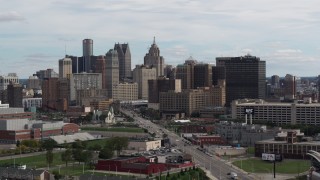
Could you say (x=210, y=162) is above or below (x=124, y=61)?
below

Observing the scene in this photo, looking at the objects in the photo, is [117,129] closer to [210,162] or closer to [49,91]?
[210,162]

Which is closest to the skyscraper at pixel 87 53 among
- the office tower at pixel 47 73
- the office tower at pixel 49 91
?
the office tower at pixel 47 73

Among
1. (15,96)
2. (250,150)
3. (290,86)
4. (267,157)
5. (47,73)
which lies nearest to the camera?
(267,157)

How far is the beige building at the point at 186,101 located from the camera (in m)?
101

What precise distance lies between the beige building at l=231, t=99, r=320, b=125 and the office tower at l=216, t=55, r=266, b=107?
27522 mm

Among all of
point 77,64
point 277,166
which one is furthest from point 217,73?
point 277,166

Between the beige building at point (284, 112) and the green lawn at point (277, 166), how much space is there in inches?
1079

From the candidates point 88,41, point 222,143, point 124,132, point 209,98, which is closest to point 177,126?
point 124,132

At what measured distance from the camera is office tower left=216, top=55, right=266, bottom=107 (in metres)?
111

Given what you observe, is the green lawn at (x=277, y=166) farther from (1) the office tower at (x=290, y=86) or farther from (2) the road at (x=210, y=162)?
(1) the office tower at (x=290, y=86)

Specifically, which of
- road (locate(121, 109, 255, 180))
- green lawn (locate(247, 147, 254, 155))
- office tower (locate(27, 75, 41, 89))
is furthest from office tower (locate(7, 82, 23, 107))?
green lawn (locate(247, 147, 254, 155))

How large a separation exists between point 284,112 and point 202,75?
45984 mm

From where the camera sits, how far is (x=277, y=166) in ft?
149

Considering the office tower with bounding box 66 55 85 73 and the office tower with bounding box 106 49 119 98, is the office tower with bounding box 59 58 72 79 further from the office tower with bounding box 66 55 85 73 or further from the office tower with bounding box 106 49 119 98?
the office tower with bounding box 66 55 85 73
